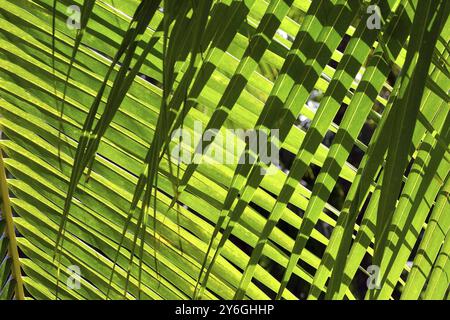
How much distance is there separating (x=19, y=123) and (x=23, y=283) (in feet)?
1.10

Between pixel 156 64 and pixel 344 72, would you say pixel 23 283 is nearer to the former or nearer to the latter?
pixel 156 64

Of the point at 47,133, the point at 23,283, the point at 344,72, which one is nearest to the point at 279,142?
the point at 344,72

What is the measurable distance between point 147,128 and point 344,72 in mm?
476

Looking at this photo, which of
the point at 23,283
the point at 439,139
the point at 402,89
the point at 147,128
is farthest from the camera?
the point at 23,283

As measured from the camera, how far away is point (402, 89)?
376mm

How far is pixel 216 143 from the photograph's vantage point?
869 mm

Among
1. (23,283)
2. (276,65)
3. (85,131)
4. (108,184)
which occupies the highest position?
(276,65)

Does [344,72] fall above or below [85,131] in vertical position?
above

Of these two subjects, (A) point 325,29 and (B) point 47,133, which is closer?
(A) point 325,29

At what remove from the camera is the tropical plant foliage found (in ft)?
1.46

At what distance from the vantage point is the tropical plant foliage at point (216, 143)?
445mm

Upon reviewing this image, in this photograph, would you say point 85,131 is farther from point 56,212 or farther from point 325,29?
point 56,212

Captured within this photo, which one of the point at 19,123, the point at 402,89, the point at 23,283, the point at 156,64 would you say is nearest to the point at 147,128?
the point at 156,64

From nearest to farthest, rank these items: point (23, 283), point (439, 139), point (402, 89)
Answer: point (402, 89), point (439, 139), point (23, 283)
